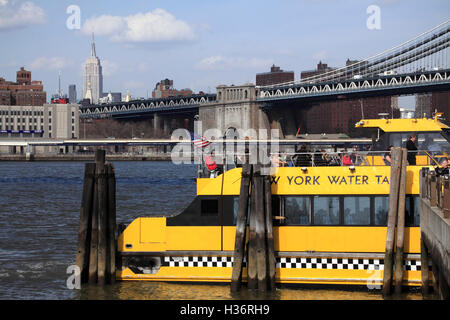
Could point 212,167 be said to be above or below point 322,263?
above

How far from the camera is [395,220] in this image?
47.1ft

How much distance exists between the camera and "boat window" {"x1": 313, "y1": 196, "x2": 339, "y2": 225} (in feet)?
49.0

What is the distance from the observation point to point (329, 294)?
14578 mm

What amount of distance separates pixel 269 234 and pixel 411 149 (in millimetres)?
4253

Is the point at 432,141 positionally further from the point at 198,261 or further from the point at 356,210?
the point at 198,261

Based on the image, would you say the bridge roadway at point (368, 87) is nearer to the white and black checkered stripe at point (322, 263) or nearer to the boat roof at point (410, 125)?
the boat roof at point (410, 125)

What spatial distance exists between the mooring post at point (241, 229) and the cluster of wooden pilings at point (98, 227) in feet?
8.41

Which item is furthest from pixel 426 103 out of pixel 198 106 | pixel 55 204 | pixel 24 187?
pixel 55 204

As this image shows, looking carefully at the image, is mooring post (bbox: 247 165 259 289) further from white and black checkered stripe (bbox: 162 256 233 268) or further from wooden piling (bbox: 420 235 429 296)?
wooden piling (bbox: 420 235 429 296)

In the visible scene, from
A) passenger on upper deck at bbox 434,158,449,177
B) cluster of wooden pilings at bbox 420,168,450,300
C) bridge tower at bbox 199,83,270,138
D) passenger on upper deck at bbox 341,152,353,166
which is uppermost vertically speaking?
bridge tower at bbox 199,83,270,138

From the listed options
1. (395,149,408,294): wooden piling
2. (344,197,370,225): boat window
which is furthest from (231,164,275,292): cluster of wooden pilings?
(395,149,408,294): wooden piling

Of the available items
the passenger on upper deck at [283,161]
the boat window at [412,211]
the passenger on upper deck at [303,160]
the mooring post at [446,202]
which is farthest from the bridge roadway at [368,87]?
the mooring post at [446,202]

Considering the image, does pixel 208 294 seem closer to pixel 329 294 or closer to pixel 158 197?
pixel 329 294

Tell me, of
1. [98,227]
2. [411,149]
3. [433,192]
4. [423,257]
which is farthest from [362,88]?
[433,192]
